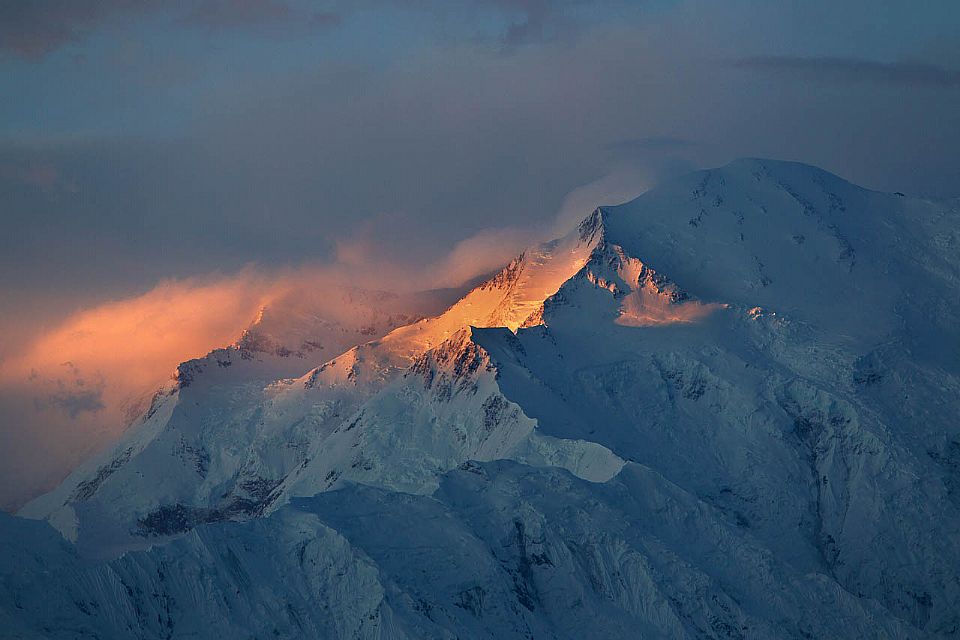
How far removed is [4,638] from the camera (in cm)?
19100

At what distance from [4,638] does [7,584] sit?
9.69m

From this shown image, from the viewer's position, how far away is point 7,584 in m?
199

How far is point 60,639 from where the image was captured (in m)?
198

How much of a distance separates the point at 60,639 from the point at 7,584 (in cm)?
934

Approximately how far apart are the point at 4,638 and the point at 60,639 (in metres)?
8.18
